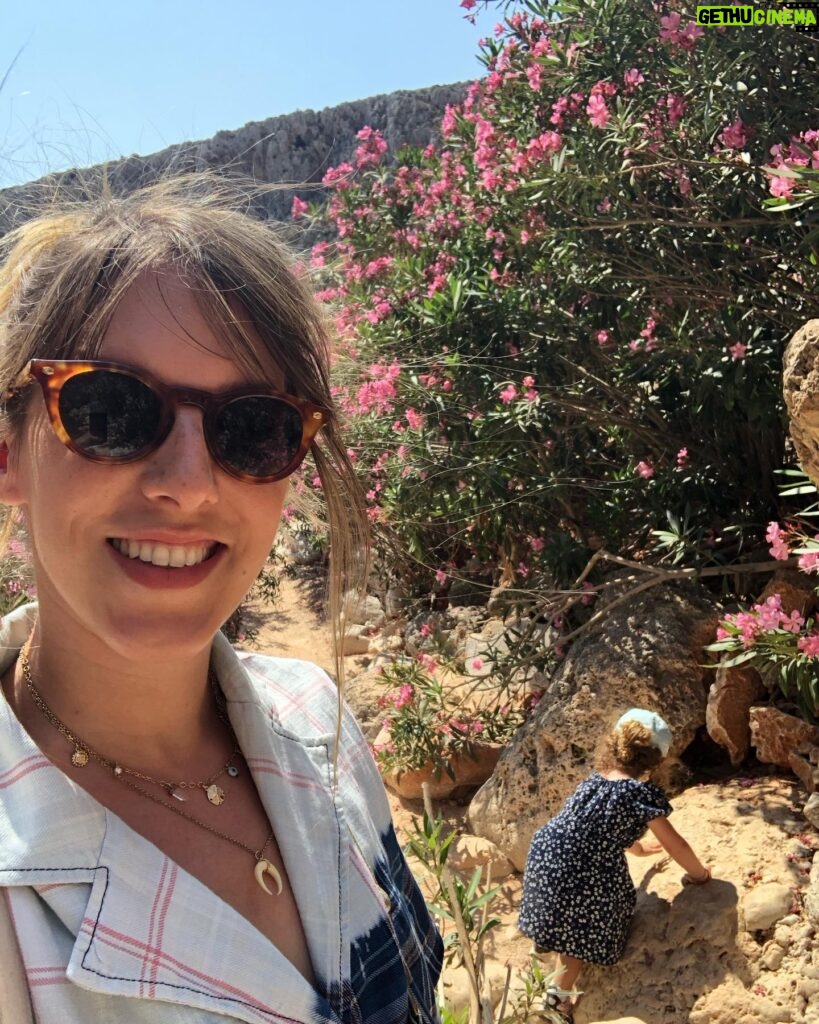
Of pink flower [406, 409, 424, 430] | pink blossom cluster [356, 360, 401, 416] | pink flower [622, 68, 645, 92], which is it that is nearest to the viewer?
pink flower [622, 68, 645, 92]

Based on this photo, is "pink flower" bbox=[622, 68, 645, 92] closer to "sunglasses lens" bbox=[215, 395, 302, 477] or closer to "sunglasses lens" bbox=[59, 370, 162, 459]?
"sunglasses lens" bbox=[215, 395, 302, 477]

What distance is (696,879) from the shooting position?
10.8ft

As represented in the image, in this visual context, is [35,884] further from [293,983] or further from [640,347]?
[640,347]

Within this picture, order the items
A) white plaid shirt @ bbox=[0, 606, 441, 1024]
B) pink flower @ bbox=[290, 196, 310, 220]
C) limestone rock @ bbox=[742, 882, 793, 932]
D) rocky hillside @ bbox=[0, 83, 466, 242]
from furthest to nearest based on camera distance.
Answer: rocky hillside @ bbox=[0, 83, 466, 242]
pink flower @ bbox=[290, 196, 310, 220]
limestone rock @ bbox=[742, 882, 793, 932]
white plaid shirt @ bbox=[0, 606, 441, 1024]

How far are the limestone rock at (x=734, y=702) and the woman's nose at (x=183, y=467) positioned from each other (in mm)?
3399

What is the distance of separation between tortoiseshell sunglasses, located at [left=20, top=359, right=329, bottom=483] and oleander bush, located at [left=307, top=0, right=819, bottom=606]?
Answer: 79.8 inches

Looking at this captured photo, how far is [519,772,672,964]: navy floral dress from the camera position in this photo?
3283mm

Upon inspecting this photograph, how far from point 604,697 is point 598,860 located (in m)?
0.93

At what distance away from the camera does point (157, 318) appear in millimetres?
990

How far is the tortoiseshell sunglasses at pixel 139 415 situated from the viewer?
95 cm

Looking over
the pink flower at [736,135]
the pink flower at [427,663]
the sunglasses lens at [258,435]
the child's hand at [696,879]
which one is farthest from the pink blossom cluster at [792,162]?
the pink flower at [427,663]

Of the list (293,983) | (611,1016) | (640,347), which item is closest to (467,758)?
(611,1016)

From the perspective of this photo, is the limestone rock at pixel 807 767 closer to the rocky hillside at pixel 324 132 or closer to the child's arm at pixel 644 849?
the child's arm at pixel 644 849

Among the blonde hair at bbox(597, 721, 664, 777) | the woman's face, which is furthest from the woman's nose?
the blonde hair at bbox(597, 721, 664, 777)
